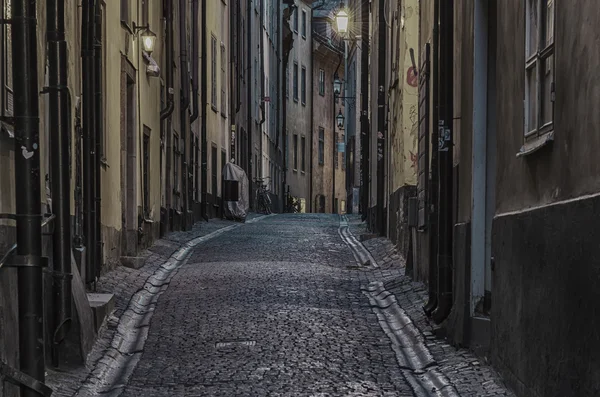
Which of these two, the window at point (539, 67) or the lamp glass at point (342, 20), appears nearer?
the window at point (539, 67)

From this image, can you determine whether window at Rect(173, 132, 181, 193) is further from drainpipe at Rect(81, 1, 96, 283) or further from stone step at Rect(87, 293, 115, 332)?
stone step at Rect(87, 293, 115, 332)

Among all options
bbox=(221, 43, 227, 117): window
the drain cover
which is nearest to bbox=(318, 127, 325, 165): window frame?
bbox=(221, 43, 227, 117): window

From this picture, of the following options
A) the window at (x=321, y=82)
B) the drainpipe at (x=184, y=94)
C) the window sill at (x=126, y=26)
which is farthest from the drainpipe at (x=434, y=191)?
the window at (x=321, y=82)

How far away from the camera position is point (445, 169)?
33.7ft

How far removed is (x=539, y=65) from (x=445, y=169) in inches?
148

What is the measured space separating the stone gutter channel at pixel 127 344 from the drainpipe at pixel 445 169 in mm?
2679

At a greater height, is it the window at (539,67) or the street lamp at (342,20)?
the street lamp at (342,20)

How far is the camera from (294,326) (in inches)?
402

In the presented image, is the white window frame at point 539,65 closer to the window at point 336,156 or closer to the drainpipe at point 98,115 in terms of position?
the drainpipe at point 98,115

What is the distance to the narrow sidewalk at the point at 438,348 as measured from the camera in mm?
7609

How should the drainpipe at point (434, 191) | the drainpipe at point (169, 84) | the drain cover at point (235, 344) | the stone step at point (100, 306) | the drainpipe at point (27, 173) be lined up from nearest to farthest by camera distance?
the drainpipe at point (27, 173), the drain cover at point (235, 344), the stone step at point (100, 306), the drainpipe at point (434, 191), the drainpipe at point (169, 84)

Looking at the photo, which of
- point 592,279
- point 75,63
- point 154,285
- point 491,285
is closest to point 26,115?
point 592,279

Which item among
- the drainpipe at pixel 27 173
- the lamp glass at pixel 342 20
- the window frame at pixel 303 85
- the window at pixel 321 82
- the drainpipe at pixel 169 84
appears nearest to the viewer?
the drainpipe at pixel 27 173

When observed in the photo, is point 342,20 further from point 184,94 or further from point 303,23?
point 303,23
